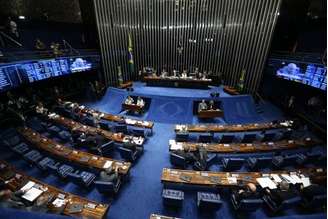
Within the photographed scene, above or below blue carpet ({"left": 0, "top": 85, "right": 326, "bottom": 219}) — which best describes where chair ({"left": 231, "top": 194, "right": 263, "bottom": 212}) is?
above

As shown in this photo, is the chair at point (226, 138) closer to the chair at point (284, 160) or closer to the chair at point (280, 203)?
the chair at point (284, 160)

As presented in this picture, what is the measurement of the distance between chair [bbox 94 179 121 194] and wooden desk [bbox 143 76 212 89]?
33.0ft

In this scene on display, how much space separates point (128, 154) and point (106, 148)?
1.05 meters

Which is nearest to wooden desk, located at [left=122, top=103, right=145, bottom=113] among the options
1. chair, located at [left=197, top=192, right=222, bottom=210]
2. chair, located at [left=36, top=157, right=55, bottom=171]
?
chair, located at [left=36, top=157, right=55, bottom=171]

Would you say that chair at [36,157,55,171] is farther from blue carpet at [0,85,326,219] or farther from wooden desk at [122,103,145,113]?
wooden desk at [122,103,145,113]

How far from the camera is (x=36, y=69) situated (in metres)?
10.6

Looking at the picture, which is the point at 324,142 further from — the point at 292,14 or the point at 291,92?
the point at 292,14

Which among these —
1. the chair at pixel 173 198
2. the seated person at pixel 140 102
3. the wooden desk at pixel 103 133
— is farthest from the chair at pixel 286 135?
the seated person at pixel 140 102

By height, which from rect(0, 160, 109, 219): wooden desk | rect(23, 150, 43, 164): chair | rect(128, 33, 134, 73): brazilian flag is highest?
rect(128, 33, 134, 73): brazilian flag

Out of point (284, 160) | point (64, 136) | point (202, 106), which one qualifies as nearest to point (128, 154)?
point (64, 136)

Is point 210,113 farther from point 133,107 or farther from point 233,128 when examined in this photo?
point 133,107

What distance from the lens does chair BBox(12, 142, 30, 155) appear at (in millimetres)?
7621

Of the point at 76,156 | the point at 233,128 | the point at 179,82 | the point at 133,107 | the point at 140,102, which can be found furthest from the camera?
the point at 179,82

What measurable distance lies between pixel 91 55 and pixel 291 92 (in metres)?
15.5
